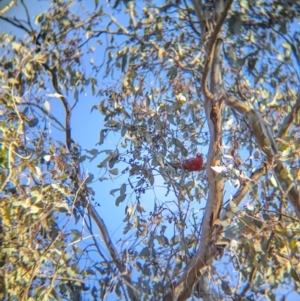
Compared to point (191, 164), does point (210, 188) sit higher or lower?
lower

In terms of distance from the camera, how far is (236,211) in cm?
179

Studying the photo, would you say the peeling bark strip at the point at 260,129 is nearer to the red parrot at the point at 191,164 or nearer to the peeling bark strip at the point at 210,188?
the peeling bark strip at the point at 210,188

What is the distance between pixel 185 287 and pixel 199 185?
506 millimetres

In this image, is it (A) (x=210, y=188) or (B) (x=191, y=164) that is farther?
(B) (x=191, y=164)

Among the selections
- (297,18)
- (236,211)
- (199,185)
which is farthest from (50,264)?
(297,18)

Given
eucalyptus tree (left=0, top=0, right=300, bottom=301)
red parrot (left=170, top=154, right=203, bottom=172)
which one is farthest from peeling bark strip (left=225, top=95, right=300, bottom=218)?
red parrot (left=170, top=154, right=203, bottom=172)

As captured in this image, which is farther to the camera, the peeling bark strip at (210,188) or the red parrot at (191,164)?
the red parrot at (191,164)

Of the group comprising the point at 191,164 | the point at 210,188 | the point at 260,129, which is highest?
the point at 260,129

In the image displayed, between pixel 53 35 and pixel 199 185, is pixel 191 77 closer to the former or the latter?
pixel 199 185

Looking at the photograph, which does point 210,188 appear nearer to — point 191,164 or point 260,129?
point 191,164

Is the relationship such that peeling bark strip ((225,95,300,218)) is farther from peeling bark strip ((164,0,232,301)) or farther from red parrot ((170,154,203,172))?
red parrot ((170,154,203,172))

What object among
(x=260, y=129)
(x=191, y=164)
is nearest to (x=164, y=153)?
(x=191, y=164)

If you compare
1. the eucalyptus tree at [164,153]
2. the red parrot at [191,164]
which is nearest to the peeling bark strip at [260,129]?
the eucalyptus tree at [164,153]

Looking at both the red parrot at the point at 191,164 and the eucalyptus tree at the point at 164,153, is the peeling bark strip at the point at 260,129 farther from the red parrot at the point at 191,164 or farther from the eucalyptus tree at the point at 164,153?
the red parrot at the point at 191,164
